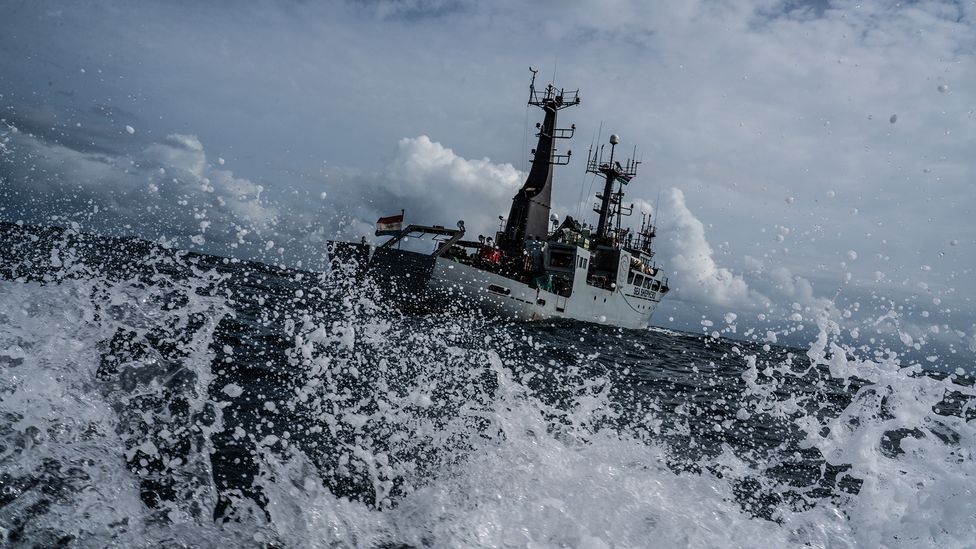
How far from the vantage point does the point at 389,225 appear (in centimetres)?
2908

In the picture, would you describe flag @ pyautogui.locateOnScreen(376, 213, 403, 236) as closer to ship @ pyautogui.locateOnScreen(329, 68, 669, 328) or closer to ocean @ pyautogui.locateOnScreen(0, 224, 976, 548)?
ship @ pyautogui.locateOnScreen(329, 68, 669, 328)

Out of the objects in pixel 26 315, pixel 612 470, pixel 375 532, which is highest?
pixel 26 315

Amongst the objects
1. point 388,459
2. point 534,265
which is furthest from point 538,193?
point 388,459

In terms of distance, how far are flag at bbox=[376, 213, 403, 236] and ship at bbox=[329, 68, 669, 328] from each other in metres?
0.06

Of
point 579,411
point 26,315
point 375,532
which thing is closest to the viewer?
point 375,532

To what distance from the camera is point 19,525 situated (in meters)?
3.75

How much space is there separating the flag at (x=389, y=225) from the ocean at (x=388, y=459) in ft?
59.0

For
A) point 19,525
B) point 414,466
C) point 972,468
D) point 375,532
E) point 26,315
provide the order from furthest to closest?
point 26,315 → point 414,466 → point 972,468 → point 375,532 → point 19,525

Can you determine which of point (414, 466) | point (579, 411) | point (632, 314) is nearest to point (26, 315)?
point (414, 466)

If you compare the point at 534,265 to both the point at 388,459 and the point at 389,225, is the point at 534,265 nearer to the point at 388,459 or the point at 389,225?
the point at 389,225

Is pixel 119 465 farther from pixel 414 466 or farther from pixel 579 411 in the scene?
pixel 579 411

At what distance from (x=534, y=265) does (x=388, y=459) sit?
3321cm

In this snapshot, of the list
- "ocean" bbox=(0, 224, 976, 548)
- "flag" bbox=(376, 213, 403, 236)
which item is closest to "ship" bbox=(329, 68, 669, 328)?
"flag" bbox=(376, 213, 403, 236)

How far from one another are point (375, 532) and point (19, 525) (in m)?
2.60
